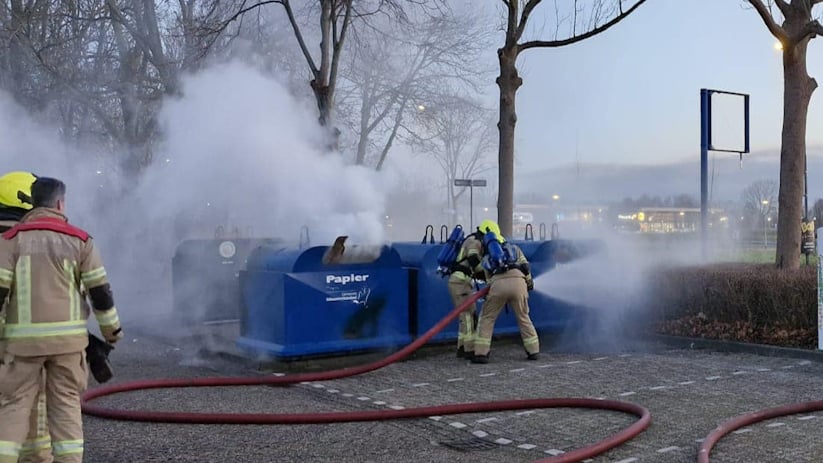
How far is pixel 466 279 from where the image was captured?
928cm

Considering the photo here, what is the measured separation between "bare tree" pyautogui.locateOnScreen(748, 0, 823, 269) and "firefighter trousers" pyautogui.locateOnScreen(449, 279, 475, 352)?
4.59m

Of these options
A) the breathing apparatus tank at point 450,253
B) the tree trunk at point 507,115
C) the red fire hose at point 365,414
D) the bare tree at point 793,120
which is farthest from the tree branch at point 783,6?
the red fire hose at point 365,414

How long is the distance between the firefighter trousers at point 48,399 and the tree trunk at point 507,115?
30.5 ft

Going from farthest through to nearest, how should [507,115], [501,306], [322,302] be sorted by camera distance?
1. [507,115]
2. [501,306]
3. [322,302]

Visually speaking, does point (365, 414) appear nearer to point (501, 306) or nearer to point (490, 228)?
point (501, 306)

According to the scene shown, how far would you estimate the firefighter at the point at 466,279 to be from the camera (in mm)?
9133

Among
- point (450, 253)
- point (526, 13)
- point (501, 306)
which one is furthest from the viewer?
point (526, 13)

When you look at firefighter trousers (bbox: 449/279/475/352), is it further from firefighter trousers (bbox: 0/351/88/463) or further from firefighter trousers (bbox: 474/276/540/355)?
firefighter trousers (bbox: 0/351/88/463)

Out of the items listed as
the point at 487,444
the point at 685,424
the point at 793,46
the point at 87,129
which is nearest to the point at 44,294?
the point at 487,444

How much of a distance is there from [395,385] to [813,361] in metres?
4.65

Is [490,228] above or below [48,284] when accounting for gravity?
above

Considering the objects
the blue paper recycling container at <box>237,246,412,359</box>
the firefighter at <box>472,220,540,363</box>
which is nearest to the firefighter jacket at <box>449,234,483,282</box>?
the firefighter at <box>472,220,540,363</box>

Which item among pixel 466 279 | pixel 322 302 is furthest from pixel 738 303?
pixel 322 302

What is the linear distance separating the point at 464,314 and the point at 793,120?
552cm
